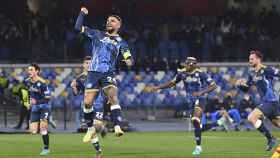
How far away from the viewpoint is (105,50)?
1730 centimetres

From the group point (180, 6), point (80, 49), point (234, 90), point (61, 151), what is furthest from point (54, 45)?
point (61, 151)

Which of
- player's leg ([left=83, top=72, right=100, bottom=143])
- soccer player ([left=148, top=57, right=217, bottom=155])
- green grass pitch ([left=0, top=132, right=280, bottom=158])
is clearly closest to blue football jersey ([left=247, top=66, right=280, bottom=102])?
green grass pitch ([left=0, top=132, right=280, bottom=158])

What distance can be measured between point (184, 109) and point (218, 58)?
3.47m

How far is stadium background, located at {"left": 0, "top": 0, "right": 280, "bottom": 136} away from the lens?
41250 millimetres

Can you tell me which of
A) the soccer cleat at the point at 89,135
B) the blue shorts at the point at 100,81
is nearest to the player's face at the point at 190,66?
the blue shorts at the point at 100,81

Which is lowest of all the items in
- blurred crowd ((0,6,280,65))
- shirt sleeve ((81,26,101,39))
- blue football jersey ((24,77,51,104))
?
blue football jersey ((24,77,51,104))

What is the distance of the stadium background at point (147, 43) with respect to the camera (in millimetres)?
41250

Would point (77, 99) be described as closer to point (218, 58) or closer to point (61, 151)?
point (218, 58)

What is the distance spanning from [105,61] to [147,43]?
81.6ft

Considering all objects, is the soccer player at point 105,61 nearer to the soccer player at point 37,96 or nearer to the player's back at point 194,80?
the soccer player at point 37,96

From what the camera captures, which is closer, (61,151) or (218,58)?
(61,151)

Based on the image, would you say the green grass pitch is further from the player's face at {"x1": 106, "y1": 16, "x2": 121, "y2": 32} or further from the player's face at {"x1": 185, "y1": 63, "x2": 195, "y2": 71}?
the player's face at {"x1": 106, "y1": 16, "x2": 121, "y2": 32}

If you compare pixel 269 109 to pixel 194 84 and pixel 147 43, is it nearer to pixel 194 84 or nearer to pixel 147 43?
pixel 194 84

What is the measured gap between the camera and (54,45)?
41.3 metres
